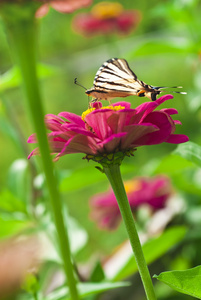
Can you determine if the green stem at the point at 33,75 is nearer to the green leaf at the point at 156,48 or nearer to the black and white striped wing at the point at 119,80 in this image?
the black and white striped wing at the point at 119,80

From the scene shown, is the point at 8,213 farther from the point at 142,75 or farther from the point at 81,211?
the point at 142,75

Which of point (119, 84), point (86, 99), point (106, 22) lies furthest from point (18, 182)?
point (86, 99)

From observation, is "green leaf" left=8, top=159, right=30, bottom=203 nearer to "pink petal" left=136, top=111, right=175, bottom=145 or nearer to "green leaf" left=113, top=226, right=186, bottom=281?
"green leaf" left=113, top=226, right=186, bottom=281

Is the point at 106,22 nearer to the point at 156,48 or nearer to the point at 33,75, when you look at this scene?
the point at 156,48

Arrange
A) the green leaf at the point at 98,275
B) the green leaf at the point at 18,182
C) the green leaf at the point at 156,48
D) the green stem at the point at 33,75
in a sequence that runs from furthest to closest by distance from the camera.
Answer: the green leaf at the point at 156,48, the green leaf at the point at 18,182, the green leaf at the point at 98,275, the green stem at the point at 33,75

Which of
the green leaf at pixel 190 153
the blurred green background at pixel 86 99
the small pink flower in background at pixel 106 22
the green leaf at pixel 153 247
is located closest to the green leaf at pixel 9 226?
the blurred green background at pixel 86 99

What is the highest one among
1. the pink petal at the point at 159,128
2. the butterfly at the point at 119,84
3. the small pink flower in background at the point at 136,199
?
the butterfly at the point at 119,84
